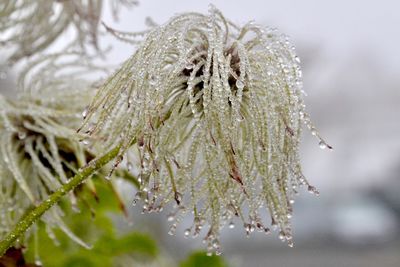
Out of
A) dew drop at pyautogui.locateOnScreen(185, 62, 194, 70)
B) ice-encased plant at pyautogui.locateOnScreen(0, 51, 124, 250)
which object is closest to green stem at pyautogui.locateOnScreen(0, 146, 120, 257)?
dew drop at pyautogui.locateOnScreen(185, 62, 194, 70)

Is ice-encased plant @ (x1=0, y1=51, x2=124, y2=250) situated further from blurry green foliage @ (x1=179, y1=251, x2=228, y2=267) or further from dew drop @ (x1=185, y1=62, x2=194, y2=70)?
blurry green foliage @ (x1=179, y1=251, x2=228, y2=267)

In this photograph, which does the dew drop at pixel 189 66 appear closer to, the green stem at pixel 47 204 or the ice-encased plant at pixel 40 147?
the green stem at pixel 47 204

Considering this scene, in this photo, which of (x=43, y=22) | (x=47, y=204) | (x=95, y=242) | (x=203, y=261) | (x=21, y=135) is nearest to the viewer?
(x=47, y=204)

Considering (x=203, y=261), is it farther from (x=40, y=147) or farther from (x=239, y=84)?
(x=239, y=84)

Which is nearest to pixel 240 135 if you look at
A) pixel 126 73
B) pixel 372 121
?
pixel 126 73

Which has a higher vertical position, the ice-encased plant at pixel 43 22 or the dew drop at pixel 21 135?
the ice-encased plant at pixel 43 22

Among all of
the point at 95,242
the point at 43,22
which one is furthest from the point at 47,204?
the point at 95,242

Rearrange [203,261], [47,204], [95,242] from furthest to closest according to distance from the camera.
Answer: [203,261]
[95,242]
[47,204]

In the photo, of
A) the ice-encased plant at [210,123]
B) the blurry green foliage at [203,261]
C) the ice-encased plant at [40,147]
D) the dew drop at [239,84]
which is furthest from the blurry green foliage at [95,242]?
the dew drop at [239,84]
